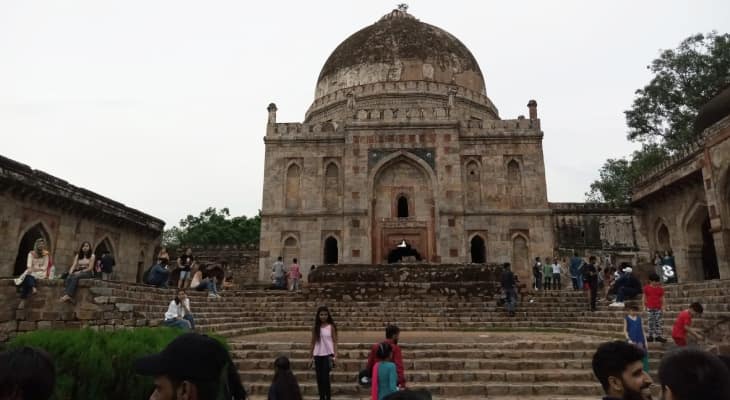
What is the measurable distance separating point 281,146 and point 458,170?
821 centimetres

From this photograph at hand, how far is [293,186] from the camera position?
22484mm

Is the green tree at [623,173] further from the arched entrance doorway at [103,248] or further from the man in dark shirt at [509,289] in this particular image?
the arched entrance doorway at [103,248]

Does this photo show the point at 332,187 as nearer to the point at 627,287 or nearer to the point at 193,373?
the point at 627,287

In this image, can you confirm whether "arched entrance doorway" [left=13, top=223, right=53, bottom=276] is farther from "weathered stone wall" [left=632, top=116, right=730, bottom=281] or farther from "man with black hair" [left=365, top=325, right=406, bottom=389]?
"weathered stone wall" [left=632, top=116, right=730, bottom=281]

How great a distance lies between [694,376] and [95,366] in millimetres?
4850

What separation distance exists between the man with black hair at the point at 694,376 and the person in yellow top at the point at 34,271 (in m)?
10.4

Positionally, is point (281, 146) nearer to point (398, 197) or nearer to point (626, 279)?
point (398, 197)

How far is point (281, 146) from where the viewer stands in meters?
22.8

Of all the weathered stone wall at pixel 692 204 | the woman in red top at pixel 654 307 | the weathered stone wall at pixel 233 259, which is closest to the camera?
the woman in red top at pixel 654 307

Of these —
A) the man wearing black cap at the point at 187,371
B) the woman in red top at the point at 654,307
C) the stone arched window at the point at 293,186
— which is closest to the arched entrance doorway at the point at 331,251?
the stone arched window at the point at 293,186

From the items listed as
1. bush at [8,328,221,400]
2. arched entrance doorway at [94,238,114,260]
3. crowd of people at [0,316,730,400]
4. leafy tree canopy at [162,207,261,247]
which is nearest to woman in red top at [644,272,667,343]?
crowd of people at [0,316,730,400]

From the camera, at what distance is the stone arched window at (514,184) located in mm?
21875

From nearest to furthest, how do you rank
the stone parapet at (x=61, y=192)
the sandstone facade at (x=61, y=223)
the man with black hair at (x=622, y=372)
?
the man with black hair at (x=622, y=372) → the stone parapet at (x=61, y=192) → the sandstone facade at (x=61, y=223)

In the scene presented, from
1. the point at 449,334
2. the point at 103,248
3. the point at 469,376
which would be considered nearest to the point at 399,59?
the point at 103,248
